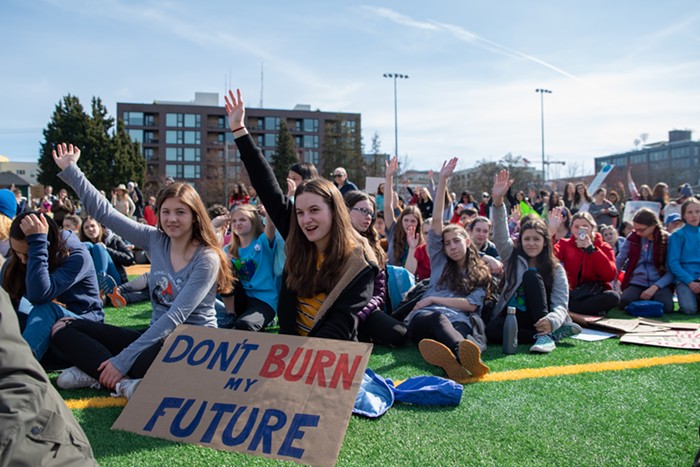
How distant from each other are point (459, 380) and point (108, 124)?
174 ft

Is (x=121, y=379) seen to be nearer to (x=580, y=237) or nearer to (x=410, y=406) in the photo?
(x=410, y=406)

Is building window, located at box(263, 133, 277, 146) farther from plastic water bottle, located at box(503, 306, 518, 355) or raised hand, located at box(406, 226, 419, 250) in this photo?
plastic water bottle, located at box(503, 306, 518, 355)

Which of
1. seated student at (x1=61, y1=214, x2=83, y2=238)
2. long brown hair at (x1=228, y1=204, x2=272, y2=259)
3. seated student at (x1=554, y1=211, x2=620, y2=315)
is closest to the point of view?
long brown hair at (x1=228, y1=204, x2=272, y2=259)

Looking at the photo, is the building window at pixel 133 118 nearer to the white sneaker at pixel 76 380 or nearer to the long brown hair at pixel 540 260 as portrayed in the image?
the long brown hair at pixel 540 260

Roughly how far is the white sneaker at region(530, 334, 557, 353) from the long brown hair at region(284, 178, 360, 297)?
2.51 metres

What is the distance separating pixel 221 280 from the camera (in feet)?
13.5

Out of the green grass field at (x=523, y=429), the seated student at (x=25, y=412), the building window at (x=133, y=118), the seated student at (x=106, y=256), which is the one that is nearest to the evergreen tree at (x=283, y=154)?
the building window at (x=133, y=118)

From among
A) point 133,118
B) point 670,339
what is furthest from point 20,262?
point 133,118

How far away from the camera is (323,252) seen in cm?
348

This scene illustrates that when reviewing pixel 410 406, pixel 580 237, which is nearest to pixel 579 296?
pixel 580 237

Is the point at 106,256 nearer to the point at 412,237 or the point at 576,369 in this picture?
the point at 412,237

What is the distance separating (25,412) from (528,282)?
4730 mm

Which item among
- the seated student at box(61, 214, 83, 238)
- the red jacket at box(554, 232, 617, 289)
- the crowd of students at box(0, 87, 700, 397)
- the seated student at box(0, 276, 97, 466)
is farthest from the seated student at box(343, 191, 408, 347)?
the seated student at box(61, 214, 83, 238)

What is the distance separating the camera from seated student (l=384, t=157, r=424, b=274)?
7168 mm
